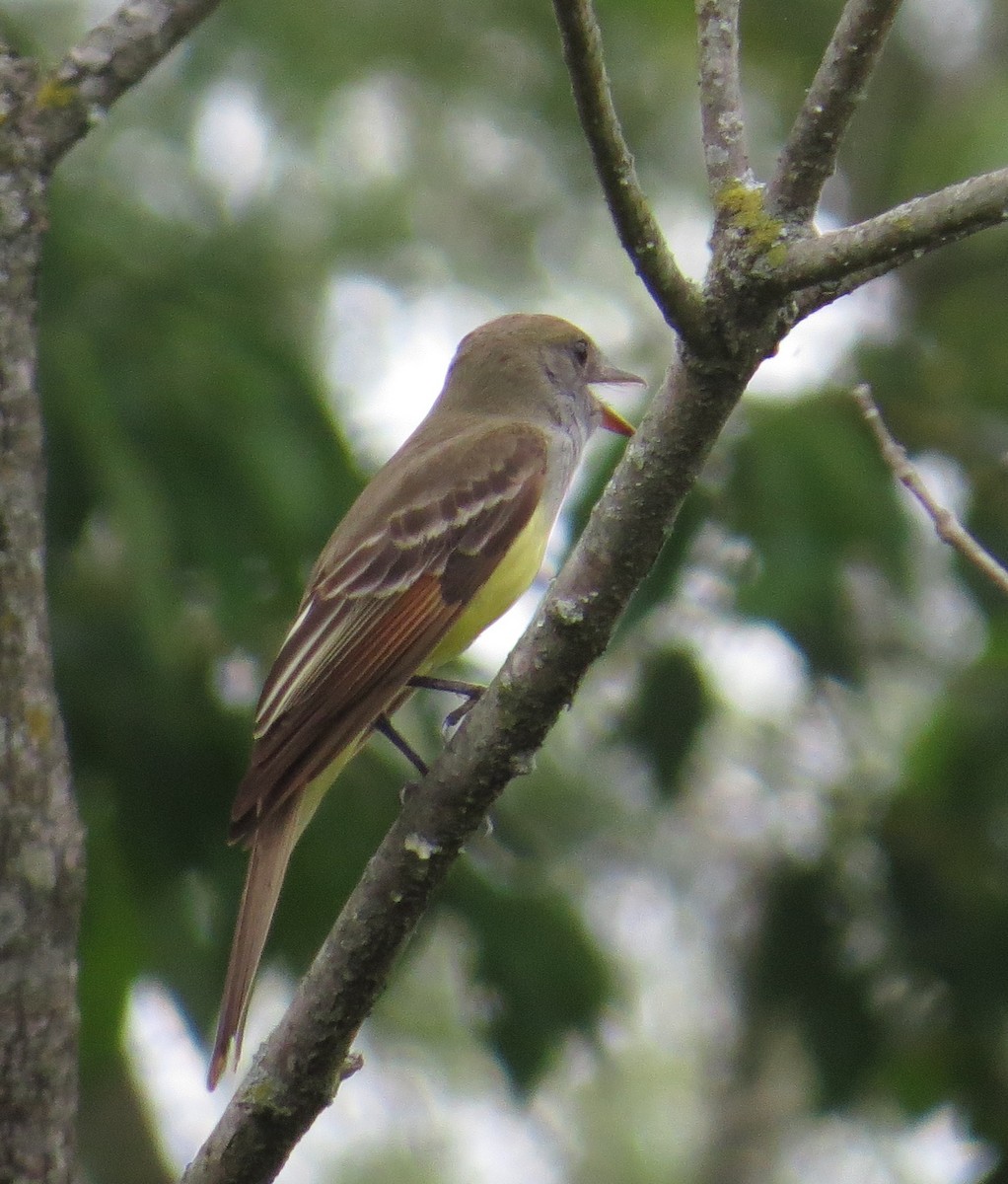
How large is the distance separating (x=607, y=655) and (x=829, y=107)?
148 inches

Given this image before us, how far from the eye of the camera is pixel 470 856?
4.80 m

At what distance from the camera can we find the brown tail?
13.1 ft

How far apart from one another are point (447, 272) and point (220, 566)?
6416 millimetres

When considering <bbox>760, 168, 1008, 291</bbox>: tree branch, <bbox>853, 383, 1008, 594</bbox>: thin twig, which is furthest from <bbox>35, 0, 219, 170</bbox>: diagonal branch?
<bbox>853, 383, 1008, 594</bbox>: thin twig

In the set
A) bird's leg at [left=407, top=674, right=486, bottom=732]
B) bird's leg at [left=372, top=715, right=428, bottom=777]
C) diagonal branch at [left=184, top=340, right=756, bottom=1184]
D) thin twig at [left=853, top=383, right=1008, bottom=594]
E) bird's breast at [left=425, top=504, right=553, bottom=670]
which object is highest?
bird's breast at [left=425, top=504, right=553, bottom=670]

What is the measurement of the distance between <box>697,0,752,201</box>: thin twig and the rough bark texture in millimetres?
Result: 1457

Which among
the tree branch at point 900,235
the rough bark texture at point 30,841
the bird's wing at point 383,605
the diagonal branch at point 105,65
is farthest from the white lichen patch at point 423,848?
the diagonal branch at point 105,65

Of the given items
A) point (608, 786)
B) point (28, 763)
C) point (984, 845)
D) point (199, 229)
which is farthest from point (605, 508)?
point (608, 786)

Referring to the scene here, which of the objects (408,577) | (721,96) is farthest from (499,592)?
(721,96)

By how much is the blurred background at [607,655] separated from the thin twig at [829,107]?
1.64 metres

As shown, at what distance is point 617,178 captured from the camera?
9.74 ft

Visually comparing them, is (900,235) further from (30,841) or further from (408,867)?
(30,841)

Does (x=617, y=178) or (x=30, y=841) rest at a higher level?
(x=617, y=178)

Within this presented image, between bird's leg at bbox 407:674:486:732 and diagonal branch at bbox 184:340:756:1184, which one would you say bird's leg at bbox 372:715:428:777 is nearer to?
bird's leg at bbox 407:674:486:732
